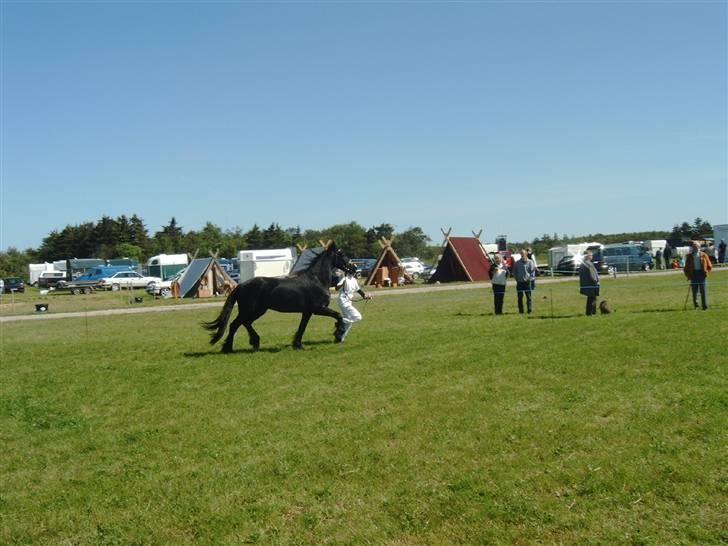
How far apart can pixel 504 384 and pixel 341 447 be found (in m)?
3.40

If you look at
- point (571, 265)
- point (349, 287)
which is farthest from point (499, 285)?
point (571, 265)

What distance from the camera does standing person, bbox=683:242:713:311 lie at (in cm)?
1944

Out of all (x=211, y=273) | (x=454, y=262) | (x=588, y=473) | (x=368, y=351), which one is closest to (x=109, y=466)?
(x=588, y=473)

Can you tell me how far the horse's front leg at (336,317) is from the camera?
16016 millimetres

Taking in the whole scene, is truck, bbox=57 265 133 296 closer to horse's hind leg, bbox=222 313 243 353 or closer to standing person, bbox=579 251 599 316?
horse's hind leg, bbox=222 313 243 353

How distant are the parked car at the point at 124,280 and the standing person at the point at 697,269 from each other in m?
45.7

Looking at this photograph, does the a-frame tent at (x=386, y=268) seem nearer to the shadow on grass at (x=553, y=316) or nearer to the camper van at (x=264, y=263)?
the camper van at (x=264, y=263)

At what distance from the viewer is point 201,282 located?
150 ft

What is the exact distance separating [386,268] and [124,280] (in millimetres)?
23604

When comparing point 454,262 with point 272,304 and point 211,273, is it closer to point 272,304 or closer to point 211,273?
point 211,273

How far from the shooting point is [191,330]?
22.1m

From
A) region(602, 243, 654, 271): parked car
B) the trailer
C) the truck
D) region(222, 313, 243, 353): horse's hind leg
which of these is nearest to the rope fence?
region(222, 313, 243, 353): horse's hind leg

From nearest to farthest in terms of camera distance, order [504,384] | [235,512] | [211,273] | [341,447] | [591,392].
Result: [235,512] < [341,447] < [591,392] < [504,384] < [211,273]

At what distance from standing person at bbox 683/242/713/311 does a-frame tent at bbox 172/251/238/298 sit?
99.3ft
